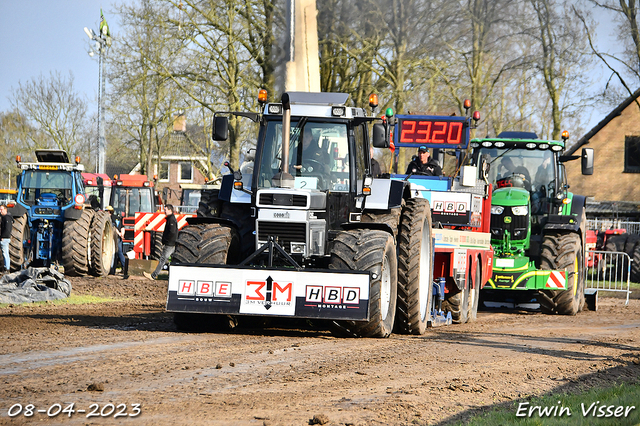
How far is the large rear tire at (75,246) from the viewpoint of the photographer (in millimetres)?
17547

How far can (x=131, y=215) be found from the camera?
24641 mm

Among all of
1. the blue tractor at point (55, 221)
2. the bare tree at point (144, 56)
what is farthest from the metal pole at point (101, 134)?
the blue tractor at point (55, 221)

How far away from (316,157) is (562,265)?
6531 mm

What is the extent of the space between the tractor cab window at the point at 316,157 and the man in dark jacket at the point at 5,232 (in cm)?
990

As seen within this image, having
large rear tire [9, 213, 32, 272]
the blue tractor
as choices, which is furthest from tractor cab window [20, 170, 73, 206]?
large rear tire [9, 213, 32, 272]

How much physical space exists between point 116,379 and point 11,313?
19.6 feet

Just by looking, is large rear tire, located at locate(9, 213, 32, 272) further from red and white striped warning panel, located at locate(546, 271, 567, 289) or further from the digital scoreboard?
red and white striped warning panel, located at locate(546, 271, 567, 289)

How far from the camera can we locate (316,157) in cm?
935

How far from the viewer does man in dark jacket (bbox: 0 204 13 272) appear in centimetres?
1728

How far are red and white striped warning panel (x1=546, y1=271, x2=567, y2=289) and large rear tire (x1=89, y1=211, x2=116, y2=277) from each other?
Answer: 9881 millimetres

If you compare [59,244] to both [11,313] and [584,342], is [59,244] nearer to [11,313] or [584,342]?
[11,313]

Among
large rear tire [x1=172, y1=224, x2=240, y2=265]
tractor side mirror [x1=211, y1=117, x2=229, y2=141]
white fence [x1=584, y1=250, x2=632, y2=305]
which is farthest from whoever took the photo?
white fence [x1=584, y1=250, x2=632, y2=305]

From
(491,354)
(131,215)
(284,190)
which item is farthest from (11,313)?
(131,215)

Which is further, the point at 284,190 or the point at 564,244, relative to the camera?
the point at 564,244
